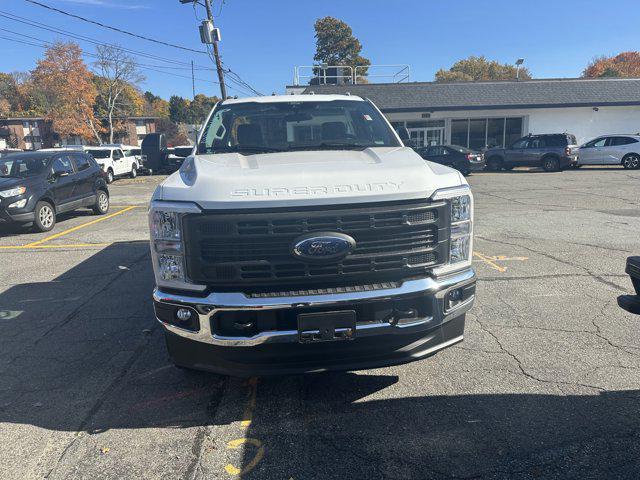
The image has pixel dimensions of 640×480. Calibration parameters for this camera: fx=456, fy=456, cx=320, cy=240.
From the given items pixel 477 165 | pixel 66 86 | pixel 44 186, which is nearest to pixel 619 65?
pixel 477 165

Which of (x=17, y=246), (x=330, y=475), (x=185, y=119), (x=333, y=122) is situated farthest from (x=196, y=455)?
(x=185, y=119)

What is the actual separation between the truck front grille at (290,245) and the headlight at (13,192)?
8469mm

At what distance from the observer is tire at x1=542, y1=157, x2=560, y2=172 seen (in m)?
21.6

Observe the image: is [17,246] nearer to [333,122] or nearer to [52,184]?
[52,184]

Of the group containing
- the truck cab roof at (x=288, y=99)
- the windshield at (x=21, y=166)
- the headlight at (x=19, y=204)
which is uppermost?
the truck cab roof at (x=288, y=99)

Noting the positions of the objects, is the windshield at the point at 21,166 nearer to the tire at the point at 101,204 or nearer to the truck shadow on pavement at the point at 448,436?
the tire at the point at 101,204

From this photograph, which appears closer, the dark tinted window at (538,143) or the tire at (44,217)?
the tire at (44,217)

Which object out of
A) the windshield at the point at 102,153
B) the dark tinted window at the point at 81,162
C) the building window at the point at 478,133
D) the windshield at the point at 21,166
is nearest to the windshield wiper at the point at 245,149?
the windshield at the point at 21,166

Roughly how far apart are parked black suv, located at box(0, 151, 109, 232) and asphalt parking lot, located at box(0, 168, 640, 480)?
14.6ft

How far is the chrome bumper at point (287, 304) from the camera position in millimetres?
2695

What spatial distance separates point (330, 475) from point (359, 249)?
1.28 metres

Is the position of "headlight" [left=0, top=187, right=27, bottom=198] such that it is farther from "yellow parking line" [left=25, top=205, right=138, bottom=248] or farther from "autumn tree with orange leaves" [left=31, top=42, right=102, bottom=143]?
"autumn tree with orange leaves" [left=31, top=42, right=102, bottom=143]

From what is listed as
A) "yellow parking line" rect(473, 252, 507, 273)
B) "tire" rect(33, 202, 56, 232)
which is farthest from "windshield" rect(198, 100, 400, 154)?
"tire" rect(33, 202, 56, 232)

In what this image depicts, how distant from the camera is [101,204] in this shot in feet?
40.0
